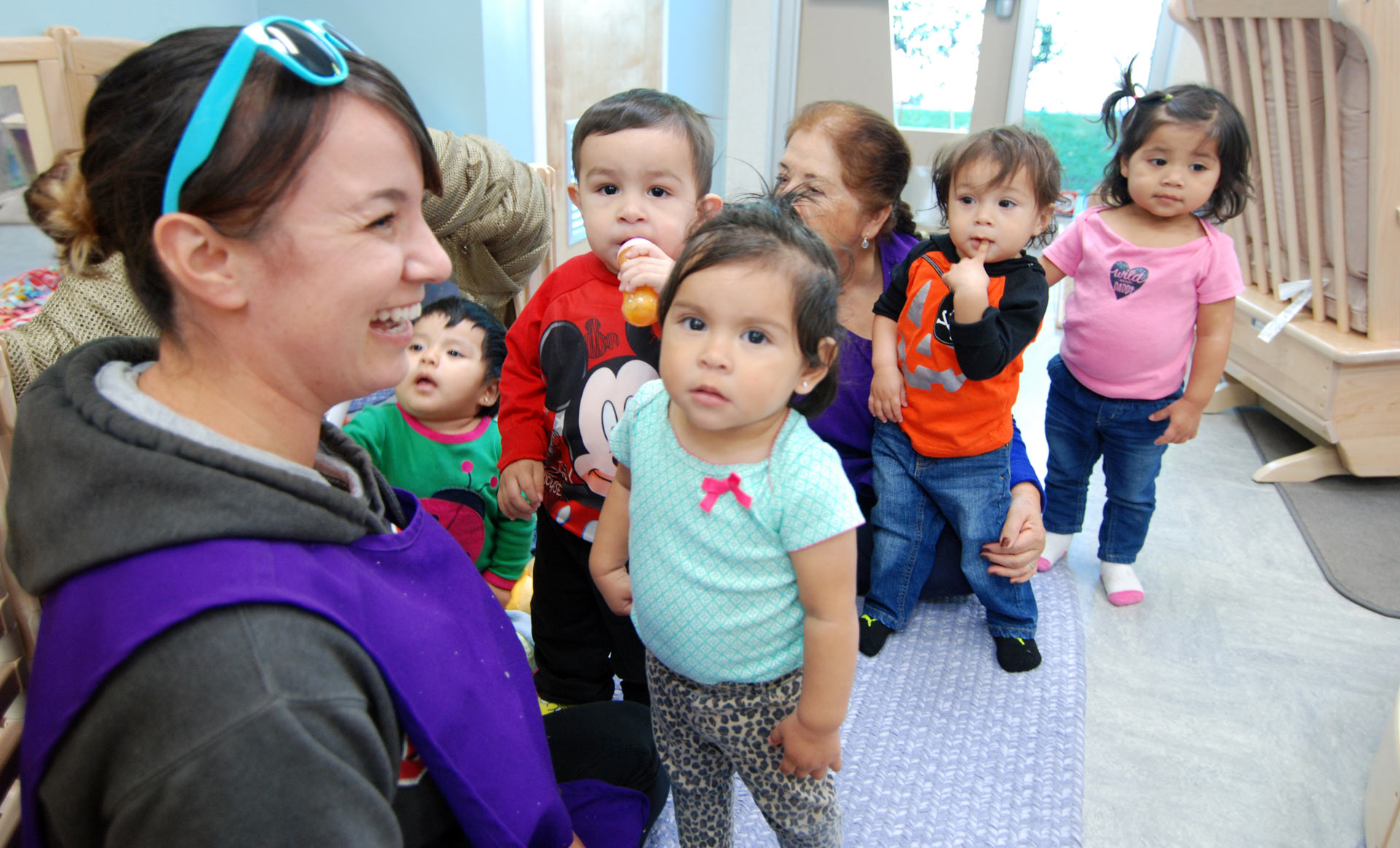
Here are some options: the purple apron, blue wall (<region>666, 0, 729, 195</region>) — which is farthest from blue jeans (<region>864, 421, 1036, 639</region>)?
blue wall (<region>666, 0, 729, 195</region>)

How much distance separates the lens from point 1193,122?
5.38 feet

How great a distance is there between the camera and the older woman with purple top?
62.4 inches

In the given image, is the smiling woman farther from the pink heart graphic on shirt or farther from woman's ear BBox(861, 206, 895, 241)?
the pink heart graphic on shirt

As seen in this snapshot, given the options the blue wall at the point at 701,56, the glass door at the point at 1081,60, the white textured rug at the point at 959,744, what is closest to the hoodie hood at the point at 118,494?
the white textured rug at the point at 959,744

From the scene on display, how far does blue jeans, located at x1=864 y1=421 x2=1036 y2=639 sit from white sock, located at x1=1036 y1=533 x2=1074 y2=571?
0.97 feet

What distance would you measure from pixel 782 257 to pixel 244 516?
0.53 metres

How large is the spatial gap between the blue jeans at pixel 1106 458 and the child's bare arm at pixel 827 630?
1.18m

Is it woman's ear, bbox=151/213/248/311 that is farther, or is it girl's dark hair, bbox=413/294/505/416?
girl's dark hair, bbox=413/294/505/416

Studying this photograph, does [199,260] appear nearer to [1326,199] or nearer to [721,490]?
[721,490]

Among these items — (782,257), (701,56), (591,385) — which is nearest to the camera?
(782,257)

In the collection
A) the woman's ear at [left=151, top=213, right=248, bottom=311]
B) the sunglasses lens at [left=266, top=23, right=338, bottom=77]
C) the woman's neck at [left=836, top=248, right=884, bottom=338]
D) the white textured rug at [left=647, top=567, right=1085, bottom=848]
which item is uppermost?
the sunglasses lens at [left=266, top=23, right=338, bottom=77]

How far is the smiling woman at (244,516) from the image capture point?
0.54 m

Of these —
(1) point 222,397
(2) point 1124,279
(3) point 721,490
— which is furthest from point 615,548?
(2) point 1124,279

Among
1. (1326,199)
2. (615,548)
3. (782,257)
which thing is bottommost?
(615,548)
